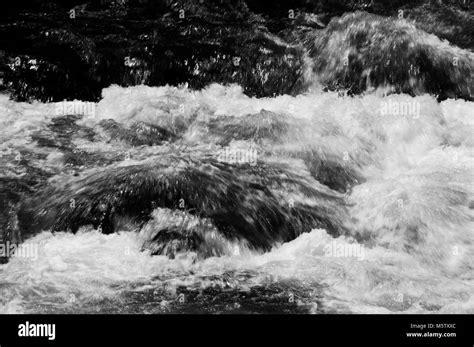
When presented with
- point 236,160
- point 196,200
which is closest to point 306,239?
point 196,200

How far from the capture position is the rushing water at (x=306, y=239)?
504cm

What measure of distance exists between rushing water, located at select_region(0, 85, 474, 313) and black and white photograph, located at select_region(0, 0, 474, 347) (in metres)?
0.02

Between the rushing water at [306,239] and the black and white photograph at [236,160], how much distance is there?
0.07ft

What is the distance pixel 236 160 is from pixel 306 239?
1830mm

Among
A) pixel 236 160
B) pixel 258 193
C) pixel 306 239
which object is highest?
pixel 236 160

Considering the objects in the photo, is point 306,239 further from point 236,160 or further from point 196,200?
point 236,160

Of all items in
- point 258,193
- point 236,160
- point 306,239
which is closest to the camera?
point 306,239

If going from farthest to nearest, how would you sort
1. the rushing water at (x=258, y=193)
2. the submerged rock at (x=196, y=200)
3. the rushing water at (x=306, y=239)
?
the submerged rock at (x=196, y=200) → the rushing water at (x=258, y=193) → the rushing water at (x=306, y=239)

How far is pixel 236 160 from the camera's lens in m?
7.59

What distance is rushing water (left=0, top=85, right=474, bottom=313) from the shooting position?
198 inches

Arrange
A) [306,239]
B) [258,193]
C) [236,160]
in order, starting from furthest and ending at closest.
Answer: [236,160] < [258,193] < [306,239]
